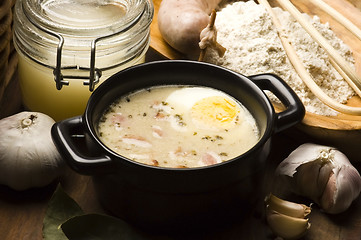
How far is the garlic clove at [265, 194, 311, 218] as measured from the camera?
3.81 ft

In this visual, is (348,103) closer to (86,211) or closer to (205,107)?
(205,107)

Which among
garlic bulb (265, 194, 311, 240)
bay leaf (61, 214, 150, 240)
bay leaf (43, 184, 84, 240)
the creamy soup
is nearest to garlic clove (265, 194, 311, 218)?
garlic bulb (265, 194, 311, 240)

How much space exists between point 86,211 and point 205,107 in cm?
32

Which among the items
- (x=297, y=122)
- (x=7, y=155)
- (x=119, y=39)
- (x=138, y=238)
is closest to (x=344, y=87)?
(x=297, y=122)

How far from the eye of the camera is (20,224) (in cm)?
118

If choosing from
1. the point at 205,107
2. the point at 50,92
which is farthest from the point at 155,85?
the point at 50,92

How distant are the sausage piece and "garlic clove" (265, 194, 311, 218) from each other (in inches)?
18.1

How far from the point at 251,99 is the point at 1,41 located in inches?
22.0

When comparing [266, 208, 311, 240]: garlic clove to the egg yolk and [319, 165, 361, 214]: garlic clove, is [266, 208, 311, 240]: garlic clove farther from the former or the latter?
the egg yolk

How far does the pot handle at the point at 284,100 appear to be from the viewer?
1188 millimetres

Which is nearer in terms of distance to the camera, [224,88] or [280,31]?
[224,88]

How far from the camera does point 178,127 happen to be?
1222 millimetres

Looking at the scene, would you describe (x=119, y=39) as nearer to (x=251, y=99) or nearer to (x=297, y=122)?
(x=251, y=99)

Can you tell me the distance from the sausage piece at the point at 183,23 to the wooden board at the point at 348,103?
1.3 inches
